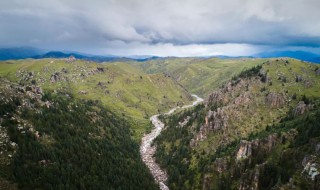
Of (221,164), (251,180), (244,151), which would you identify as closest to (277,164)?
(251,180)

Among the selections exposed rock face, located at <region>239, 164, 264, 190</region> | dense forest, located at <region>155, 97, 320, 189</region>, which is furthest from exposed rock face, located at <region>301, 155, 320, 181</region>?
exposed rock face, located at <region>239, 164, 264, 190</region>

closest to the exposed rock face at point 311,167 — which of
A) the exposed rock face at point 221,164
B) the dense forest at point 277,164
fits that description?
the dense forest at point 277,164

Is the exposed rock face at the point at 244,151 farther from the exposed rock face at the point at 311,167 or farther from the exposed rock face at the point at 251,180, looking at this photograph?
the exposed rock face at the point at 311,167

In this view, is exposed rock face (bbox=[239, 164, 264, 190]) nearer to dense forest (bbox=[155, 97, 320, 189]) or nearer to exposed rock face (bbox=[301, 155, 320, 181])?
dense forest (bbox=[155, 97, 320, 189])

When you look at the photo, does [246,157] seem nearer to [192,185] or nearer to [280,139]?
[280,139]

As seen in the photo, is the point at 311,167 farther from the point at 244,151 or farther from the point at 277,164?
the point at 244,151

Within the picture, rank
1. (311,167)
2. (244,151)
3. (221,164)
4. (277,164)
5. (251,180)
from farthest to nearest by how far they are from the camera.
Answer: (221,164)
(244,151)
(251,180)
(277,164)
(311,167)

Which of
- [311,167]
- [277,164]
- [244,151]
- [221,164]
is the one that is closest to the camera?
[311,167]

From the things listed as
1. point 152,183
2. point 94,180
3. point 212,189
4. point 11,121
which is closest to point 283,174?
point 212,189
